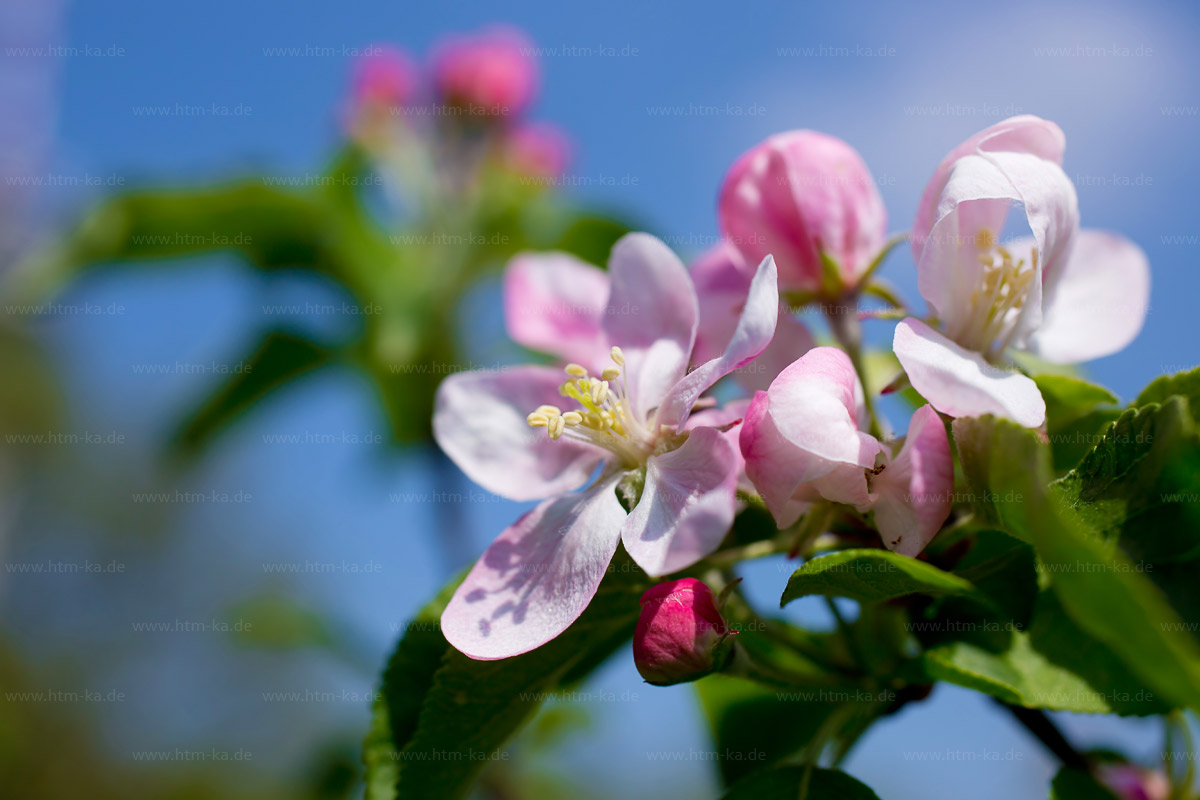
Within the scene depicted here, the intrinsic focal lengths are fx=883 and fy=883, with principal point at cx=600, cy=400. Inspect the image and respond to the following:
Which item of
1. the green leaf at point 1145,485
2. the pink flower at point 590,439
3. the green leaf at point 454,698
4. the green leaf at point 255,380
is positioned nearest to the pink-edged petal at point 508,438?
the pink flower at point 590,439

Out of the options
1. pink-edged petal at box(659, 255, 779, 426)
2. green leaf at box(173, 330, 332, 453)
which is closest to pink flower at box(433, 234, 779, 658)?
pink-edged petal at box(659, 255, 779, 426)

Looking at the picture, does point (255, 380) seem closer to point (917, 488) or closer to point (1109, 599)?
point (917, 488)

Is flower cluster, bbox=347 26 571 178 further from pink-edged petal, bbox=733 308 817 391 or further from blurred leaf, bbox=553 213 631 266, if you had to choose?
pink-edged petal, bbox=733 308 817 391

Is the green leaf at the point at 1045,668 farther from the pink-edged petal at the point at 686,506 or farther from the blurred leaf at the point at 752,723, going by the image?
the blurred leaf at the point at 752,723

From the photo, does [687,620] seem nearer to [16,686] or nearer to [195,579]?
[16,686]

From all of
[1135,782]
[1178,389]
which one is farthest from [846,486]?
[1135,782]
